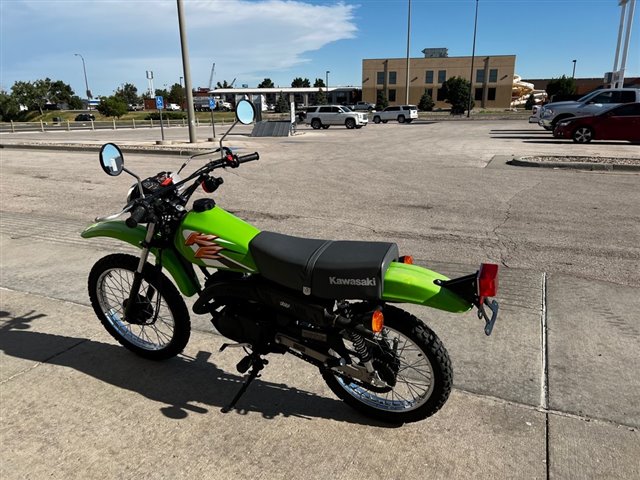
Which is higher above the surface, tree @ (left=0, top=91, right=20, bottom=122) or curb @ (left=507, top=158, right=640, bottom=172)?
tree @ (left=0, top=91, right=20, bottom=122)

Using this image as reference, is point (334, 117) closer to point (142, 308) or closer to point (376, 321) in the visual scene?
point (142, 308)

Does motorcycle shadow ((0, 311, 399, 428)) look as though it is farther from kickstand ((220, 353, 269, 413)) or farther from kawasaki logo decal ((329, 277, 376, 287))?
kawasaki logo decal ((329, 277, 376, 287))

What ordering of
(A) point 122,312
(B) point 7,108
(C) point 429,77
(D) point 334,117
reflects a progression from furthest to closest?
(C) point 429,77
(B) point 7,108
(D) point 334,117
(A) point 122,312

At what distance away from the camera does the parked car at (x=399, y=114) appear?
137ft

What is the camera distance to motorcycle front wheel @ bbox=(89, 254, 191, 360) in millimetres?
3137

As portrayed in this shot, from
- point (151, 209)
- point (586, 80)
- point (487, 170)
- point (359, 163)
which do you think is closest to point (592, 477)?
point (151, 209)

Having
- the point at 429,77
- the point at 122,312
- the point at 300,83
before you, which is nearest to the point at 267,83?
the point at 300,83

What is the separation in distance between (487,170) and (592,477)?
10041mm

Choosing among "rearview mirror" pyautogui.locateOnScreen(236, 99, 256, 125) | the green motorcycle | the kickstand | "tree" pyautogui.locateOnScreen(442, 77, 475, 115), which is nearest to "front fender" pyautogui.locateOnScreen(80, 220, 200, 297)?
the green motorcycle

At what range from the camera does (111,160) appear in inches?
115

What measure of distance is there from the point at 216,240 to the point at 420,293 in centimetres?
115

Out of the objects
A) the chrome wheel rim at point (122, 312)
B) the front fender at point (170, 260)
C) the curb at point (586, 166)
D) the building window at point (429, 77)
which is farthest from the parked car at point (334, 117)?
the building window at point (429, 77)

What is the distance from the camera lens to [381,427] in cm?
266

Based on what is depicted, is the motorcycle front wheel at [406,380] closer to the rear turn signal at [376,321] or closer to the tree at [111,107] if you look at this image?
the rear turn signal at [376,321]
